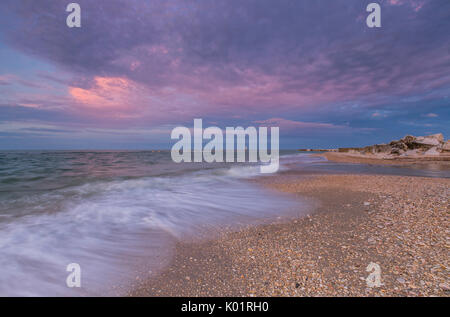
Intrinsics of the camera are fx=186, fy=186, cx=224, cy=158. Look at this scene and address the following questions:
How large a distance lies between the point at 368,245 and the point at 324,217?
1840 mm

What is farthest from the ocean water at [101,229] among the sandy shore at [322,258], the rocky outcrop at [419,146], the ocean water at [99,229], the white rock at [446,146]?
the white rock at [446,146]

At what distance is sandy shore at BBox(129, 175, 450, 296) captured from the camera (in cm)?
291

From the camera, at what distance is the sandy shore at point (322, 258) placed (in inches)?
115

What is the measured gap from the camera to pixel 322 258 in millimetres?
3633

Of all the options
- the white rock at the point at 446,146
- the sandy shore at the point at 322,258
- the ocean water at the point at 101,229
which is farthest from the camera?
the white rock at the point at 446,146

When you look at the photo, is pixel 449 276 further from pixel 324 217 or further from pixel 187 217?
pixel 187 217

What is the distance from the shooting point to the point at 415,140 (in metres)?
34.1

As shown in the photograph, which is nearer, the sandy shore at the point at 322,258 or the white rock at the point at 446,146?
the sandy shore at the point at 322,258

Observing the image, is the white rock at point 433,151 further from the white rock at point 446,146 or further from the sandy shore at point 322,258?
the sandy shore at point 322,258

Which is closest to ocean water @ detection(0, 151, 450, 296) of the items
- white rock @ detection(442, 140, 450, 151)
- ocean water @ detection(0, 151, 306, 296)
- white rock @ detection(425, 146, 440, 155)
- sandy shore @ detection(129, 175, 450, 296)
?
ocean water @ detection(0, 151, 306, 296)

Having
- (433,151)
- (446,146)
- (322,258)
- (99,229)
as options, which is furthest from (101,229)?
(446,146)

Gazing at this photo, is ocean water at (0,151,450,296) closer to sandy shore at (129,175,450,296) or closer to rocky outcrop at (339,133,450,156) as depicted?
sandy shore at (129,175,450,296)
